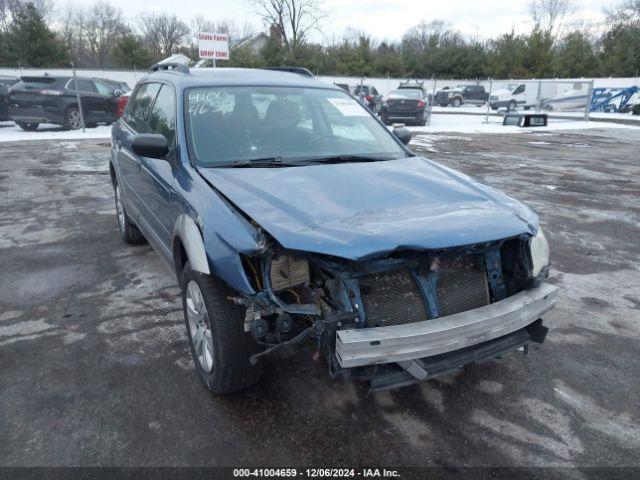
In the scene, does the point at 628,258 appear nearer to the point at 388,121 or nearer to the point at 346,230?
the point at 346,230

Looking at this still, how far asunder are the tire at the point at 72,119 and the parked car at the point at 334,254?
13.6 metres

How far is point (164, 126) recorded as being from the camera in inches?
138

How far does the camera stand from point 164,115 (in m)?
3.60

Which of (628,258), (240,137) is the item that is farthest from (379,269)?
(628,258)

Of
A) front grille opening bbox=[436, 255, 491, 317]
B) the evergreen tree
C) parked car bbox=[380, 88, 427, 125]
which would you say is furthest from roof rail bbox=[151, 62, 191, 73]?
the evergreen tree

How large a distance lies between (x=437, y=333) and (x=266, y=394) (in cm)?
113

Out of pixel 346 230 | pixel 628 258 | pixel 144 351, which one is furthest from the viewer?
pixel 628 258

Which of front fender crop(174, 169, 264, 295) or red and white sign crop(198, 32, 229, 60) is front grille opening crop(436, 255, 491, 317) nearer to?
front fender crop(174, 169, 264, 295)

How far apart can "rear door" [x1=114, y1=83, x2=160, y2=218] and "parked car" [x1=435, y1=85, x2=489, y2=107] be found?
33.9 metres

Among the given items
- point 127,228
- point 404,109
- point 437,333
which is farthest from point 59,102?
point 437,333

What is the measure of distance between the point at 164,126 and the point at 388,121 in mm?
18040

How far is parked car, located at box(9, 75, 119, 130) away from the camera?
1356 centimetres

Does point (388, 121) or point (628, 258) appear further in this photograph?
point (388, 121)

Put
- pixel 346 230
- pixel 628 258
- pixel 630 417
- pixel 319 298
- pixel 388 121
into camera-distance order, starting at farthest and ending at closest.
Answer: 1. pixel 388 121
2. pixel 628 258
3. pixel 630 417
4. pixel 319 298
5. pixel 346 230
